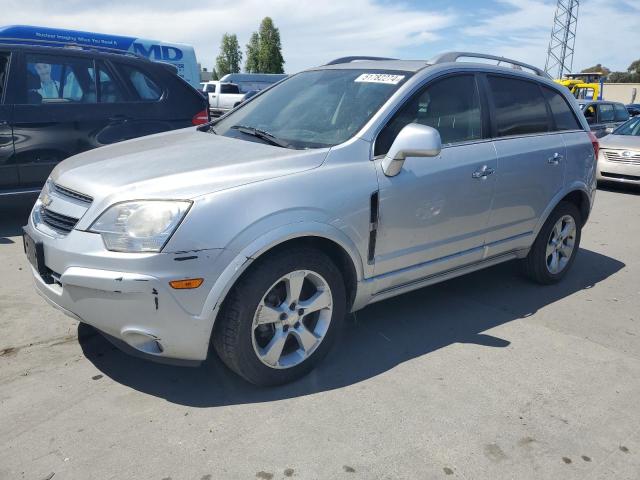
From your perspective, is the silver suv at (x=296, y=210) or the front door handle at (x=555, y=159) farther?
the front door handle at (x=555, y=159)

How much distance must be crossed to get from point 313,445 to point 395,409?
1.70 feet

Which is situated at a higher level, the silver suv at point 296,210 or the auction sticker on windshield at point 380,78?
the auction sticker on windshield at point 380,78

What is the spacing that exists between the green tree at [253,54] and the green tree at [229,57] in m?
6.79

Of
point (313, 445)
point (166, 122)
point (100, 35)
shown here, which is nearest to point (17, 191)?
point (166, 122)

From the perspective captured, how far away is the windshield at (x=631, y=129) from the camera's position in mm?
10898

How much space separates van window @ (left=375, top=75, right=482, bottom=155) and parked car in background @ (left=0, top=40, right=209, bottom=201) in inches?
144

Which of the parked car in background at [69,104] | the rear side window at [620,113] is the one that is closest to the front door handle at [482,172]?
the parked car in background at [69,104]

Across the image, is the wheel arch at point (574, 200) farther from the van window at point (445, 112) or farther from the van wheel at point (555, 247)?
the van window at point (445, 112)

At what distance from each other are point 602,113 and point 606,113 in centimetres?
22

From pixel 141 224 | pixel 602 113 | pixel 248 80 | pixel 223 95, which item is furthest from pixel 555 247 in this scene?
pixel 248 80

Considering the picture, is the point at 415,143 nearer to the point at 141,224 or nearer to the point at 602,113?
the point at 141,224

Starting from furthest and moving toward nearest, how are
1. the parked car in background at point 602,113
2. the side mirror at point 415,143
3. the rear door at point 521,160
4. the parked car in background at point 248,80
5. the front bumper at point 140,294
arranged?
the parked car in background at point 248,80, the parked car in background at point 602,113, the rear door at point 521,160, the side mirror at point 415,143, the front bumper at point 140,294

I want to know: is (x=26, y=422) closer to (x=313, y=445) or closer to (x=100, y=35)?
(x=313, y=445)

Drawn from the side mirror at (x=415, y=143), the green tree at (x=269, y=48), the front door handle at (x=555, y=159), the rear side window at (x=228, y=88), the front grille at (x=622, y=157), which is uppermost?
the green tree at (x=269, y=48)
